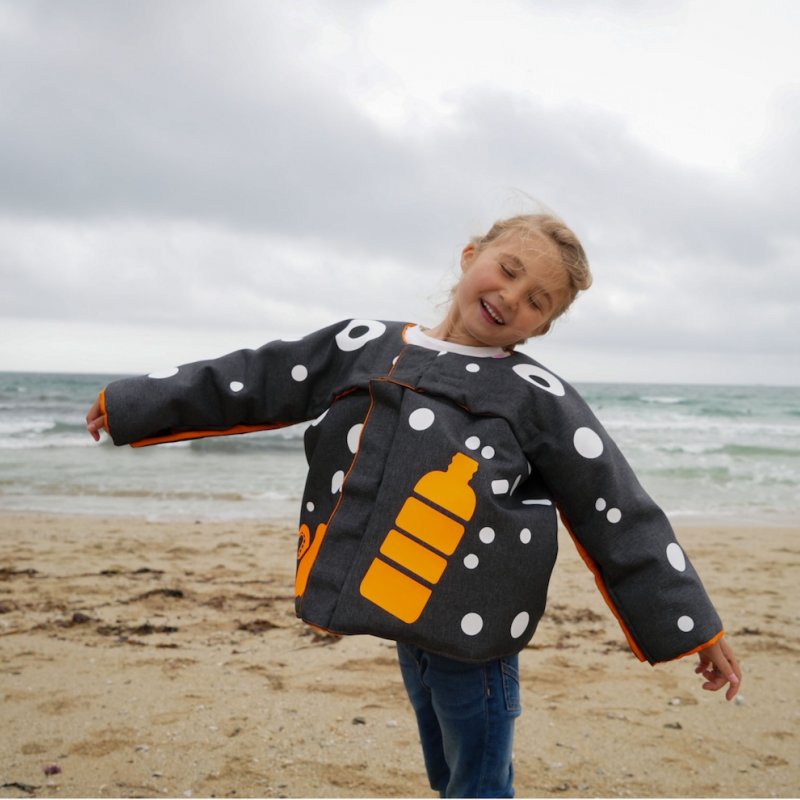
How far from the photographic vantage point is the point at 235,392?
2.00m

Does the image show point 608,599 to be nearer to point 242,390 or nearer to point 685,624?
point 685,624

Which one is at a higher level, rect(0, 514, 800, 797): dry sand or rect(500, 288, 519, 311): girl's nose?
rect(500, 288, 519, 311): girl's nose

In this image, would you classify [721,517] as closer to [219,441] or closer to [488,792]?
[488,792]

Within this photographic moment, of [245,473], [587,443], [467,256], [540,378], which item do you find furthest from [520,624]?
[245,473]

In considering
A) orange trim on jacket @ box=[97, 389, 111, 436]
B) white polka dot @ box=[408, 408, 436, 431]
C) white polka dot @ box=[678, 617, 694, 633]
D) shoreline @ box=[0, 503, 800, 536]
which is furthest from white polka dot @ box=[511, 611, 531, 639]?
shoreline @ box=[0, 503, 800, 536]

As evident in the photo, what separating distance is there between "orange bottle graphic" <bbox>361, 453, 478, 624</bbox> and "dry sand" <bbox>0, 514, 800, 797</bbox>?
4.13ft

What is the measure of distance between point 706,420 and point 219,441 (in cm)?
1566

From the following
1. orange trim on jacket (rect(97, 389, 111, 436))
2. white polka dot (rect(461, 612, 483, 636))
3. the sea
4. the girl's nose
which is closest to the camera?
white polka dot (rect(461, 612, 483, 636))

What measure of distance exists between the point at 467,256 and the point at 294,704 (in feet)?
6.90

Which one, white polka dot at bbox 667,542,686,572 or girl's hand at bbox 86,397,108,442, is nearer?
white polka dot at bbox 667,542,686,572

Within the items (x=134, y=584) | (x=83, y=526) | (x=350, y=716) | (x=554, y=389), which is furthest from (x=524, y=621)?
(x=83, y=526)

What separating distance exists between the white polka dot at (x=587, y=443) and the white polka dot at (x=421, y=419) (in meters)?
0.34

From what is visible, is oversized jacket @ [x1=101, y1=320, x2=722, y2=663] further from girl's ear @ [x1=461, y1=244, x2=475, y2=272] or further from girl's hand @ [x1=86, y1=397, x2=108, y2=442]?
girl's ear @ [x1=461, y1=244, x2=475, y2=272]

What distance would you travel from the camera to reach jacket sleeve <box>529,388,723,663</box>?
1.81 metres
